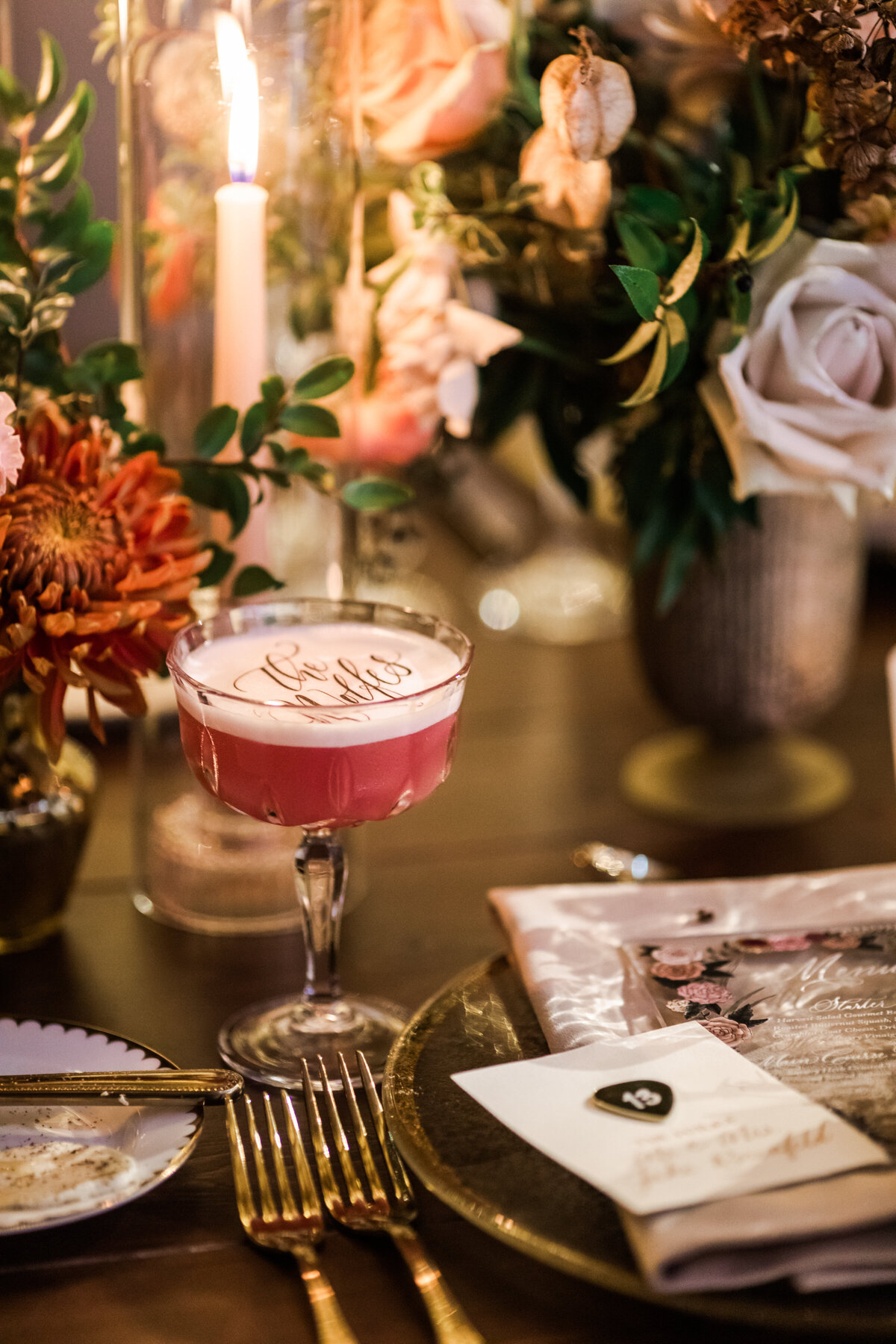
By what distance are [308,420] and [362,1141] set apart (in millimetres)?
382

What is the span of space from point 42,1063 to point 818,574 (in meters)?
0.59

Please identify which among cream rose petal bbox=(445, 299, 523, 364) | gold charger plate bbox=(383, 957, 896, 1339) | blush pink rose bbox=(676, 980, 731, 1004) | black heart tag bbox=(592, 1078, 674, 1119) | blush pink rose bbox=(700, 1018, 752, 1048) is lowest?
gold charger plate bbox=(383, 957, 896, 1339)

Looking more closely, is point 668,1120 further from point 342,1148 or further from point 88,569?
point 88,569

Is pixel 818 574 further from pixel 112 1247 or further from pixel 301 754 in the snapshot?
pixel 112 1247

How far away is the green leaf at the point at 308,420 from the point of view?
2.40 feet

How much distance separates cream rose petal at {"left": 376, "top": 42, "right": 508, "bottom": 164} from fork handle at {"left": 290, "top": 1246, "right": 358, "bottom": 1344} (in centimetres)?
63

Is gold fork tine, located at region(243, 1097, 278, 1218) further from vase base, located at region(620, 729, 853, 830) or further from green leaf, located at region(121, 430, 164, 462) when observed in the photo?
vase base, located at region(620, 729, 853, 830)

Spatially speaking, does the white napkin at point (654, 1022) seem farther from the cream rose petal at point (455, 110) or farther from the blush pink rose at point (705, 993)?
the cream rose petal at point (455, 110)

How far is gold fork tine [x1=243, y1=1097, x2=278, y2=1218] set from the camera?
1.73 ft

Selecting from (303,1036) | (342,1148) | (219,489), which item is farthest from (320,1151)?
(219,489)

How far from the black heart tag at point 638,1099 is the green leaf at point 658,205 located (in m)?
0.44

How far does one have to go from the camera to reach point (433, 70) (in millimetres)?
803

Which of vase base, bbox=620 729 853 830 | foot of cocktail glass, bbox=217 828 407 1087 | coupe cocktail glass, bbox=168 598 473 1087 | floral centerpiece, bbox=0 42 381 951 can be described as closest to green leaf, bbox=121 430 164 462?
floral centerpiece, bbox=0 42 381 951

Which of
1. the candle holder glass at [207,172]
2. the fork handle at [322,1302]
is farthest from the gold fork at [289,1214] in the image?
the candle holder glass at [207,172]
